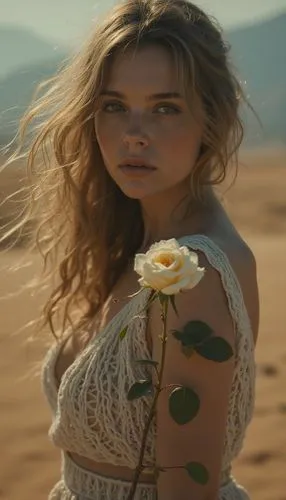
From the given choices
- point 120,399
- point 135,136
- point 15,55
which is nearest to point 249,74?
point 135,136

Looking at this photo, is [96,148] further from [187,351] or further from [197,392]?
[187,351]

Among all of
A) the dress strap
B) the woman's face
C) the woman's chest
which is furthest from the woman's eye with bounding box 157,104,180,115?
the woman's chest

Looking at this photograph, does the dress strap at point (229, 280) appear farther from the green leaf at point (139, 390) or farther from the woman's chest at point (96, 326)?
the woman's chest at point (96, 326)

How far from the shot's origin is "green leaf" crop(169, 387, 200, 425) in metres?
1.88

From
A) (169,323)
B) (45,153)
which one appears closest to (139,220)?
(45,153)

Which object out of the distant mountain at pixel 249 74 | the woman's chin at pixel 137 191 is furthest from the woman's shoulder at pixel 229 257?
the distant mountain at pixel 249 74

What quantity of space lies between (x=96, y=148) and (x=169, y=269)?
1.25 m

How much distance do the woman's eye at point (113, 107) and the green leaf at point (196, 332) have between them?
834mm

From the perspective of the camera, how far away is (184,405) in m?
1.90

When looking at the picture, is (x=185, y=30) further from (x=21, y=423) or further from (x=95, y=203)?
(x=21, y=423)

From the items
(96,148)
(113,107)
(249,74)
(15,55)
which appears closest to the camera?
(113,107)

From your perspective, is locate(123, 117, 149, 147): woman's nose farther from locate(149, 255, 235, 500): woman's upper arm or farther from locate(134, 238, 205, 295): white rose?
locate(134, 238, 205, 295): white rose

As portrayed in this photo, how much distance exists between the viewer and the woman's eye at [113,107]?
2.56 meters

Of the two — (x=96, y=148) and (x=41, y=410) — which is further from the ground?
(x=96, y=148)
